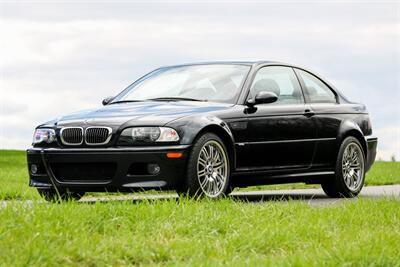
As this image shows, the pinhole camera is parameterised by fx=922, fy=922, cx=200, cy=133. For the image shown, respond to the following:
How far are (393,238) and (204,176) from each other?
11.0ft

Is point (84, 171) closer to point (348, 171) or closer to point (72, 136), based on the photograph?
Result: point (72, 136)

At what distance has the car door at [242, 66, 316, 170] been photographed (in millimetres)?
10898

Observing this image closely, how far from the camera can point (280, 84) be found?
11.8m

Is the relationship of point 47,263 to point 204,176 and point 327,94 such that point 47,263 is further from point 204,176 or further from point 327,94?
point 327,94

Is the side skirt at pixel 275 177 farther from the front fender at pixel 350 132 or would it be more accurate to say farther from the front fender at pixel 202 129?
the front fender at pixel 350 132

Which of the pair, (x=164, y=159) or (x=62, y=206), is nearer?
(x=62, y=206)

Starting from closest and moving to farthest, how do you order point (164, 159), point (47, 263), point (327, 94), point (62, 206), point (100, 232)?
point (47, 263) < point (100, 232) < point (62, 206) < point (164, 159) < point (327, 94)

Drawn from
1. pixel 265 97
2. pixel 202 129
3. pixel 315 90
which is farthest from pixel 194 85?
pixel 315 90

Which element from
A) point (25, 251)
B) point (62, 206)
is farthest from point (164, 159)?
point (25, 251)

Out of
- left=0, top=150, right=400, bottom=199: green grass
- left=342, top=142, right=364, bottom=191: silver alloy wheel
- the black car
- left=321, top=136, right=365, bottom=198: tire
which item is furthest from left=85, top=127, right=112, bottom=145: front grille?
left=342, top=142, right=364, bottom=191: silver alloy wheel

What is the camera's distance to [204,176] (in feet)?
32.6

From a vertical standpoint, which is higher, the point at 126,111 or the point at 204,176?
the point at 126,111

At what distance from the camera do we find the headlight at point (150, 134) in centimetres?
965

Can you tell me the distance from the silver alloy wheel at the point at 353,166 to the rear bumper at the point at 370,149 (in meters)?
0.22
